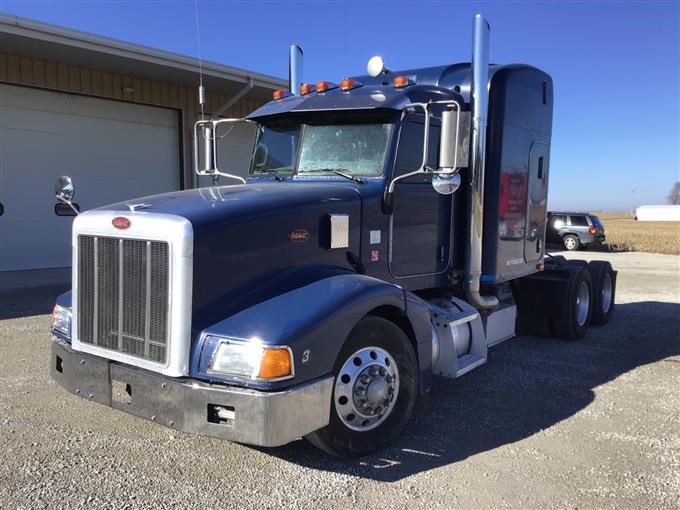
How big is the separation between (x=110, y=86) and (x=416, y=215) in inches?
431

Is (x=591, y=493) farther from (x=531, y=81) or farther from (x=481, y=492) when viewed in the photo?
(x=531, y=81)

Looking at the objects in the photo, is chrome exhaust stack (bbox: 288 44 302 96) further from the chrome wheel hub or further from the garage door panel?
the garage door panel

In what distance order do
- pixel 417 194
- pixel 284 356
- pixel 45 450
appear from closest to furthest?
pixel 284 356 < pixel 45 450 < pixel 417 194

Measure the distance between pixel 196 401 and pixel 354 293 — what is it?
1.14m

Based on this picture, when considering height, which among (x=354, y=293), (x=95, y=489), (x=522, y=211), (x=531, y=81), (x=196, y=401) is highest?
(x=531, y=81)

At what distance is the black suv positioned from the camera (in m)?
24.3

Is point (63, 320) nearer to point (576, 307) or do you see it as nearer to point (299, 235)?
point (299, 235)

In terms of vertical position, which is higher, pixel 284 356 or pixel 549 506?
pixel 284 356

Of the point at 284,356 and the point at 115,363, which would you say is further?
the point at 115,363

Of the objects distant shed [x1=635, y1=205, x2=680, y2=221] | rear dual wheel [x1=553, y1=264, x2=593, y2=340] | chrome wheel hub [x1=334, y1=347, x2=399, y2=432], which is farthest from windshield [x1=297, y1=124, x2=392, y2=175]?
distant shed [x1=635, y1=205, x2=680, y2=221]

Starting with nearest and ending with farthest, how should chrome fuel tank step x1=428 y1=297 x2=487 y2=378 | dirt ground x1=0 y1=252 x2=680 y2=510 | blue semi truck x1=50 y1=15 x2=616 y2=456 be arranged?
blue semi truck x1=50 y1=15 x2=616 y2=456
dirt ground x1=0 y1=252 x2=680 y2=510
chrome fuel tank step x1=428 y1=297 x2=487 y2=378

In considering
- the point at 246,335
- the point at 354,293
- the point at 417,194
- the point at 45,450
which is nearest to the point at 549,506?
the point at 354,293

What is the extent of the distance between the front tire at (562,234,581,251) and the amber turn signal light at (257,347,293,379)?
23896 millimetres

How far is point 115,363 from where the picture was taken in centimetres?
352
